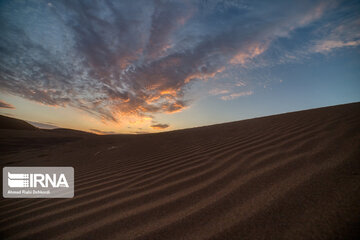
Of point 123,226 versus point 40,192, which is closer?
point 123,226

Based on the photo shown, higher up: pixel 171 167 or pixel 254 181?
pixel 254 181

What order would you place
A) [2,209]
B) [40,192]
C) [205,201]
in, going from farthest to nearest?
[40,192]
[2,209]
[205,201]

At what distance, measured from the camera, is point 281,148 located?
7.42ft

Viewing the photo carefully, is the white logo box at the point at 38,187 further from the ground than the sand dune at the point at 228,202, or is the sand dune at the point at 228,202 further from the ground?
the sand dune at the point at 228,202

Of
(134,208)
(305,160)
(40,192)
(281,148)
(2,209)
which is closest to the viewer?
(134,208)

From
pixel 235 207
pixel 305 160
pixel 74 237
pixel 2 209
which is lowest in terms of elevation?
pixel 2 209

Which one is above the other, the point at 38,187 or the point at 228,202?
the point at 228,202

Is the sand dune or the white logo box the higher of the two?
the sand dune

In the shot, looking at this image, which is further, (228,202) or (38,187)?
(38,187)

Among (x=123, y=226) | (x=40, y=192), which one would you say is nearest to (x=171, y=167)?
(x=123, y=226)

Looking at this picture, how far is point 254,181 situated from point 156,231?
1026 millimetres

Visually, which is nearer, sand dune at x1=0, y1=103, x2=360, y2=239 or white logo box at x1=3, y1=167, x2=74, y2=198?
sand dune at x1=0, y1=103, x2=360, y2=239

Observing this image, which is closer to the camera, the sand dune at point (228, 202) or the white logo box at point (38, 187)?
the sand dune at point (228, 202)

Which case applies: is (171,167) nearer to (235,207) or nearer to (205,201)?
(205,201)
